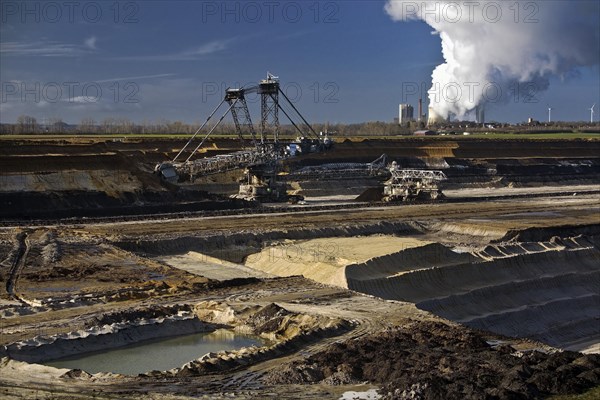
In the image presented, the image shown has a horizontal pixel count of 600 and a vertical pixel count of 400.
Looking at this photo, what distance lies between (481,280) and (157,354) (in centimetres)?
1871

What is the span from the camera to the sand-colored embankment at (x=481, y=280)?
36469 millimetres

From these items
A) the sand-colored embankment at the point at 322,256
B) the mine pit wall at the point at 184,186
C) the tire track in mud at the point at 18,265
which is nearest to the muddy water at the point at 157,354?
the tire track in mud at the point at 18,265

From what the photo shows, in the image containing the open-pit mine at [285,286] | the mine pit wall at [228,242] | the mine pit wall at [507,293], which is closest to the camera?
the open-pit mine at [285,286]

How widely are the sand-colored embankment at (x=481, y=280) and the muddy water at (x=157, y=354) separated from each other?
832 cm

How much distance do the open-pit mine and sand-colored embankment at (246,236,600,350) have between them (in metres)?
0.10

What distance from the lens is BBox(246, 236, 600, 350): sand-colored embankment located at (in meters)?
36.5

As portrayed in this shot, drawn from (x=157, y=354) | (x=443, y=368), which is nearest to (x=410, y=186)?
(x=157, y=354)

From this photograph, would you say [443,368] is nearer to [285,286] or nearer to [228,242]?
[285,286]

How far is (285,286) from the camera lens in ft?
115

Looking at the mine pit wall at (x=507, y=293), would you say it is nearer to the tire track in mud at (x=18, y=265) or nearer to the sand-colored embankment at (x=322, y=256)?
the sand-colored embankment at (x=322, y=256)

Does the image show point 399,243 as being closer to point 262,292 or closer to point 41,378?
point 262,292

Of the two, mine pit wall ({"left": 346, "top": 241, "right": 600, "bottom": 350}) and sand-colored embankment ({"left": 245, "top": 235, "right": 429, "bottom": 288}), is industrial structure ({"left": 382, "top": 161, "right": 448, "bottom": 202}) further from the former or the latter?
mine pit wall ({"left": 346, "top": 241, "right": 600, "bottom": 350})

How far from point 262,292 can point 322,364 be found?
1103 cm

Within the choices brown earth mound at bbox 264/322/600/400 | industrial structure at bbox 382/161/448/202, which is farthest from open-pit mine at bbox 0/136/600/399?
industrial structure at bbox 382/161/448/202
